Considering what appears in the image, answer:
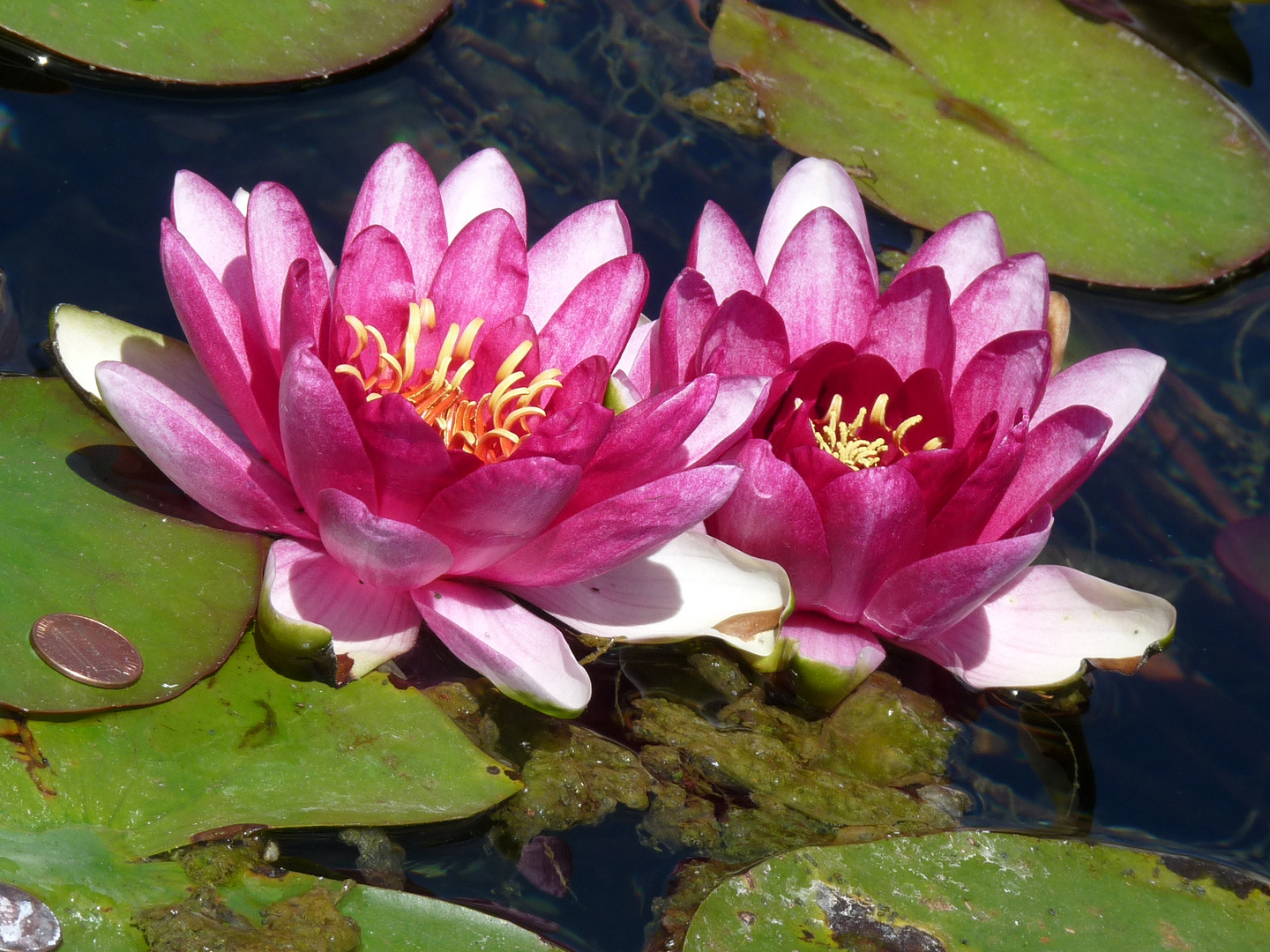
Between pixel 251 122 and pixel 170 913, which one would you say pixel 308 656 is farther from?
pixel 251 122

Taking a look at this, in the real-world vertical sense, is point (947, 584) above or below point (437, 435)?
below

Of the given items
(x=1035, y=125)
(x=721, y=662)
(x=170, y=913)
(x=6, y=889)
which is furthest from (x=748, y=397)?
(x=1035, y=125)

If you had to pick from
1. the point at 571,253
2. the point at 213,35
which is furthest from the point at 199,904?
the point at 213,35

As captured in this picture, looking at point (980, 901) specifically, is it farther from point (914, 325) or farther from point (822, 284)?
point (822, 284)

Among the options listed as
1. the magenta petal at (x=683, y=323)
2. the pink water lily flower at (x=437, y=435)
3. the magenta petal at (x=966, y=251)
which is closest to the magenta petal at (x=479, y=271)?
the pink water lily flower at (x=437, y=435)

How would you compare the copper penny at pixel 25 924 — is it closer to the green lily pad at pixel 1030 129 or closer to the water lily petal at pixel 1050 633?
the water lily petal at pixel 1050 633
